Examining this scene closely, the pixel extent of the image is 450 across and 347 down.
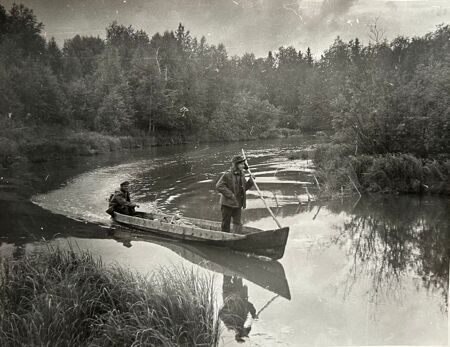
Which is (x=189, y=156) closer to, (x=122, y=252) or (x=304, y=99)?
(x=304, y=99)

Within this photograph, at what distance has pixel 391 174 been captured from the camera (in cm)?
1597

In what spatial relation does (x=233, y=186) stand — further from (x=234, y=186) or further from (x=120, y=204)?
(x=120, y=204)

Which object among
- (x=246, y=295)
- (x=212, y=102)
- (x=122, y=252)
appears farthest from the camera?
(x=212, y=102)

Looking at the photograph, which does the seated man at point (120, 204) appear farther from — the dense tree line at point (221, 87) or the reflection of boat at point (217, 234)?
the dense tree line at point (221, 87)

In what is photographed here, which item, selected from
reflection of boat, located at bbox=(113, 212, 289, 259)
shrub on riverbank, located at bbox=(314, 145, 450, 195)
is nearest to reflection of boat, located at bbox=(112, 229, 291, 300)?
reflection of boat, located at bbox=(113, 212, 289, 259)

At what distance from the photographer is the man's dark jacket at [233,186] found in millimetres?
9621

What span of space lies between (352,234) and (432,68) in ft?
30.1

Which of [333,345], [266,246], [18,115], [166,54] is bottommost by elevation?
[333,345]

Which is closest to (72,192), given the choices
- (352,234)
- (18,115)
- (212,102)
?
(18,115)

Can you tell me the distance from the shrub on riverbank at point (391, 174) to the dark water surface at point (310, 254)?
2.50 feet

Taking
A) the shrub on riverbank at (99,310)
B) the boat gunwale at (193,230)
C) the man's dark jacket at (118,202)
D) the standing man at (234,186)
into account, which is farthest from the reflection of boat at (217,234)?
the shrub on riverbank at (99,310)

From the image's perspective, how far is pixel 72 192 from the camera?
18.2 meters

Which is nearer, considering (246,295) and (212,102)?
(246,295)

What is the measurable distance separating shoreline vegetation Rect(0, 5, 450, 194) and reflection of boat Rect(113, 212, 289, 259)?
5.72m
